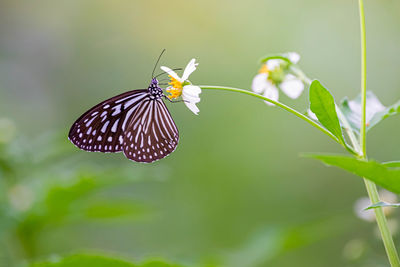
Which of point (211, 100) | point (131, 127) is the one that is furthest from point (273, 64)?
point (211, 100)

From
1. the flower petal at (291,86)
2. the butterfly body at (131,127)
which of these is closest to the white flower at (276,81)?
the flower petal at (291,86)

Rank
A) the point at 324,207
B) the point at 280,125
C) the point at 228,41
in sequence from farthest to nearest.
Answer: the point at 228,41
the point at 280,125
the point at 324,207

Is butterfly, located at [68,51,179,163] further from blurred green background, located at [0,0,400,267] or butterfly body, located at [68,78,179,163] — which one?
blurred green background, located at [0,0,400,267]

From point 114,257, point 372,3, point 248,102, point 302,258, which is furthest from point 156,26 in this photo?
point 114,257

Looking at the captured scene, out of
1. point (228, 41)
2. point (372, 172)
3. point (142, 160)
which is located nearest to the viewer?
point (372, 172)

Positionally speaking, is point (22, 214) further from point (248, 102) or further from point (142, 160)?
point (248, 102)

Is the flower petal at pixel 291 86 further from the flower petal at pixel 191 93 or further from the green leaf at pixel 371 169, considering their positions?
the green leaf at pixel 371 169

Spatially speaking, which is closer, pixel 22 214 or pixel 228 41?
pixel 22 214

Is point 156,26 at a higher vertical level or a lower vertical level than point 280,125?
higher
